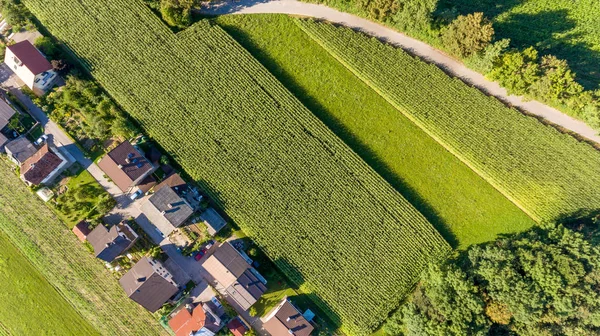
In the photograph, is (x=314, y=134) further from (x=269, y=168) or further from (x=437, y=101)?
(x=437, y=101)

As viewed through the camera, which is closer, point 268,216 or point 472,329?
point 472,329

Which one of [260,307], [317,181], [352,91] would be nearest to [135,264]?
[260,307]

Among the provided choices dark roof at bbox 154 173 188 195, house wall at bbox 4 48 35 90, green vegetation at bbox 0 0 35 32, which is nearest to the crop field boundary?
dark roof at bbox 154 173 188 195

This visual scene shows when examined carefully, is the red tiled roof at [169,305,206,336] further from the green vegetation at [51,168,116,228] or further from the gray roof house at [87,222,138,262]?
the green vegetation at [51,168,116,228]

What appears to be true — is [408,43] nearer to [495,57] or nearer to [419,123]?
[495,57]

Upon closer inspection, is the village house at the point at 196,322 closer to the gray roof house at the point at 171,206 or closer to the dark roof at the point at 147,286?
the dark roof at the point at 147,286

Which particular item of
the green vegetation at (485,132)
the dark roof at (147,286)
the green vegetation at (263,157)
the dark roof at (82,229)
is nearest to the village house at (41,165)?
the dark roof at (82,229)

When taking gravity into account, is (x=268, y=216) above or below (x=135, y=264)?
above
